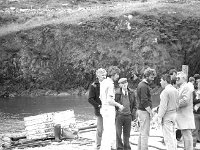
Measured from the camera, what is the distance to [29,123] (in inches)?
523

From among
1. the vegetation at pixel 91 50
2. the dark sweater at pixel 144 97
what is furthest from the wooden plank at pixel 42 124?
the vegetation at pixel 91 50

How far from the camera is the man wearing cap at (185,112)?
8984 mm

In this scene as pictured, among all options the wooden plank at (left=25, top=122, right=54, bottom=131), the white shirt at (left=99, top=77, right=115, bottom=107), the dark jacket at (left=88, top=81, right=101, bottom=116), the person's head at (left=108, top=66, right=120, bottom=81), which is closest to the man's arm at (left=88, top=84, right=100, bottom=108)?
the dark jacket at (left=88, top=81, right=101, bottom=116)

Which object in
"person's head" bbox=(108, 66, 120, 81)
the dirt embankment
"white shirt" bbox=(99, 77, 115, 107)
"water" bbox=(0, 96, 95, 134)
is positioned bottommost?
"water" bbox=(0, 96, 95, 134)

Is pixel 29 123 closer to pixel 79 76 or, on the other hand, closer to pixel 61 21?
pixel 79 76

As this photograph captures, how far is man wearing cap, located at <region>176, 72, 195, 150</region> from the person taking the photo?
898 centimetres

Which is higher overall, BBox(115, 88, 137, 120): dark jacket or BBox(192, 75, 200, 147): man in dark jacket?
BBox(115, 88, 137, 120): dark jacket

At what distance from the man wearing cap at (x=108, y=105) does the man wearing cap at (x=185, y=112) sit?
1.51 metres

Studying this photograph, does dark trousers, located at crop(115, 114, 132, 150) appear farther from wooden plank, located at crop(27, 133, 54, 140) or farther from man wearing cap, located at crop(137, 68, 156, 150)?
wooden plank, located at crop(27, 133, 54, 140)

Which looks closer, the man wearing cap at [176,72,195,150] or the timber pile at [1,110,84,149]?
the man wearing cap at [176,72,195,150]

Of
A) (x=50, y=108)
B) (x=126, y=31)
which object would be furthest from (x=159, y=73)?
(x=50, y=108)

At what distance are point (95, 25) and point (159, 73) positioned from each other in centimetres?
909

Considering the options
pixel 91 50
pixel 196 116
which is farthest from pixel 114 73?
pixel 91 50

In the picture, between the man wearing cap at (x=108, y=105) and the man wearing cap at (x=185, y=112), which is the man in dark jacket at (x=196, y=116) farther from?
Answer: the man wearing cap at (x=108, y=105)
